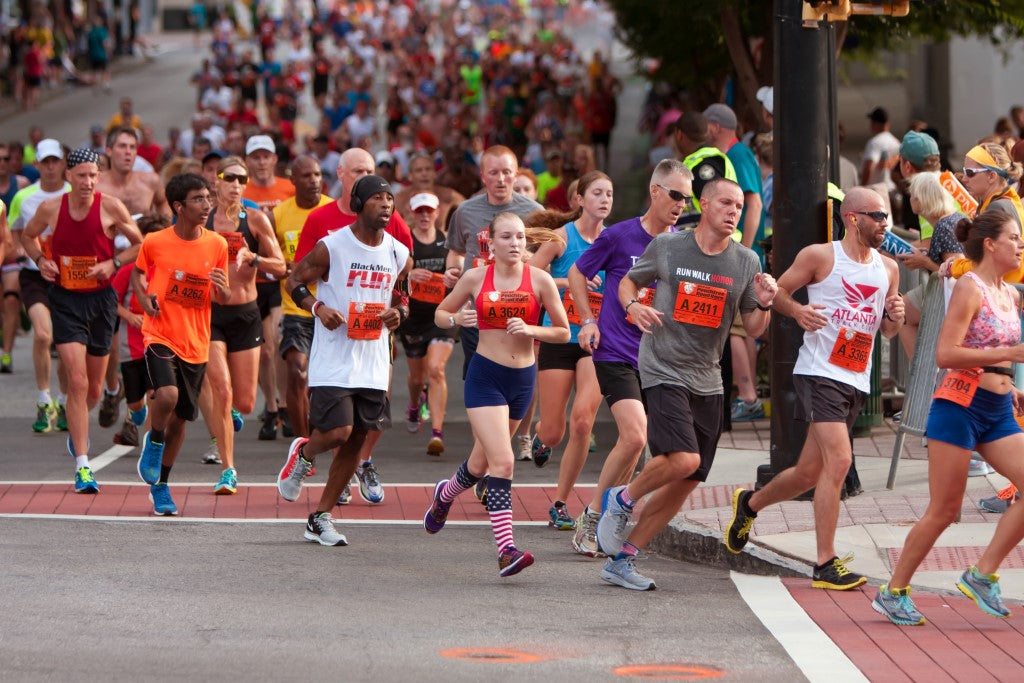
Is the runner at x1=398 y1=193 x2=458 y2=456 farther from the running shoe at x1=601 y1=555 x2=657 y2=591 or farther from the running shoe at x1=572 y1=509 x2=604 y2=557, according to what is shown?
the running shoe at x1=601 y1=555 x2=657 y2=591

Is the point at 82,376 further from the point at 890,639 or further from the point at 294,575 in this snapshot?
the point at 890,639

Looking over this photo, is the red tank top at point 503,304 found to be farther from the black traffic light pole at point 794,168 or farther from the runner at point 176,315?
the runner at point 176,315

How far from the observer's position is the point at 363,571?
9234 millimetres

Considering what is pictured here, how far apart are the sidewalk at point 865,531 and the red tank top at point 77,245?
425cm

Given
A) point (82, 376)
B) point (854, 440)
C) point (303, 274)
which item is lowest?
point (854, 440)

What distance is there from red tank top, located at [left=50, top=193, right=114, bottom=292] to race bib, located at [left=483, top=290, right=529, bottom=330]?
12.4 ft

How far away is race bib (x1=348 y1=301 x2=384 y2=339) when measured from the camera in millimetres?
9977

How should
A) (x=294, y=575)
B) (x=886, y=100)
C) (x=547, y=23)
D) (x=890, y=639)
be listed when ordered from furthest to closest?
(x=547, y=23) < (x=886, y=100) < (x=294, y=575) < (x=890, y=639)

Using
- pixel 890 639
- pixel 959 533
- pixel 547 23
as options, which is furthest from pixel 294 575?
pixel 547 23

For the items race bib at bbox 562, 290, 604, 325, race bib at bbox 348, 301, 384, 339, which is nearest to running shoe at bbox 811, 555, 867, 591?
race bib at bbox 562, 290, 604, 325

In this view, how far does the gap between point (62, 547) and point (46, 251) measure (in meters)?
3.97

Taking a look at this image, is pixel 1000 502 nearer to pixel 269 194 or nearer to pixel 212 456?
pixel 212 456

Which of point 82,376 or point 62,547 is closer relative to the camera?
point 62,547

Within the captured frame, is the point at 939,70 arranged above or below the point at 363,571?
above
